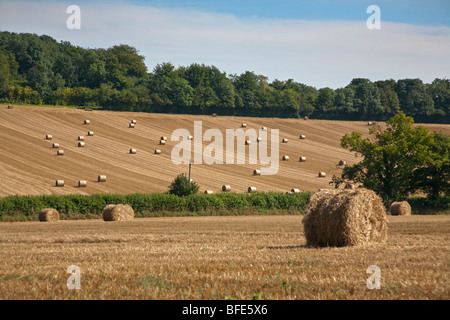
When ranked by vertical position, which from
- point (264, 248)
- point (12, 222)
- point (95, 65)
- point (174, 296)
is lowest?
point (12, 222)

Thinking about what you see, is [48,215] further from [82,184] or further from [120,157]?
[120,157]

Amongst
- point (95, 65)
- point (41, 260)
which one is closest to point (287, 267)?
point (41, 260)

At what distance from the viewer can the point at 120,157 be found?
6172 cm

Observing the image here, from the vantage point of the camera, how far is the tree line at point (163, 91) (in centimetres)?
9125

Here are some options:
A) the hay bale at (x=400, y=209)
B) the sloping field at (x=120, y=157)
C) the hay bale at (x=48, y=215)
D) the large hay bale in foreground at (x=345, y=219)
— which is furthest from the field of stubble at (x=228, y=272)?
the sloping field at (x=120, y=157)

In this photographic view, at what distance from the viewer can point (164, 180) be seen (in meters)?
55.4

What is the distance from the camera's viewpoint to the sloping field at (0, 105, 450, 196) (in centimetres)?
5261

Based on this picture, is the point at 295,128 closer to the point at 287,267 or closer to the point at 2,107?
the point at 2,107

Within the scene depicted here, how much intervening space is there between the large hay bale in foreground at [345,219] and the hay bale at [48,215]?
24.0 m

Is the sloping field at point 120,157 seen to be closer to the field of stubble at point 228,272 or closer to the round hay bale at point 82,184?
the round hay bale at point 82,184

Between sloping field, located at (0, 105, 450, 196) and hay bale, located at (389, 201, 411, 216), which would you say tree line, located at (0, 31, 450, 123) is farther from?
hay bale, located at (389, 201, 411, 216)

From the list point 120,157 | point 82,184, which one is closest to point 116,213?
point 82,184

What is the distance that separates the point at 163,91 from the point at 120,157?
1753 inches
